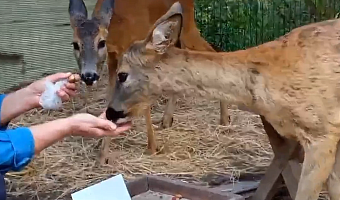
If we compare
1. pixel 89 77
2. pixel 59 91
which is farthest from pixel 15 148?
pixel 89 77

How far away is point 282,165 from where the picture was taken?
15.8ft

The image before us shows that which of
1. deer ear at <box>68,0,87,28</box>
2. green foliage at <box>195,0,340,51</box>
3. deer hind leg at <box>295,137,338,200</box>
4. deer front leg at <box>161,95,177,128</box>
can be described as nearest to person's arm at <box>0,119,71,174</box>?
deer hind leg at <box>295,137,338,200</box>

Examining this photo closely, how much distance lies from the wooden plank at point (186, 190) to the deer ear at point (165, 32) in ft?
2.89

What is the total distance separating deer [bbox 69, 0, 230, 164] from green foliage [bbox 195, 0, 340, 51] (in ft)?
9.14

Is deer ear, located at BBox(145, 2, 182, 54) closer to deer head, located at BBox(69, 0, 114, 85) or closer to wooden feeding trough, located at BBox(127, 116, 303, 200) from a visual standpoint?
wooden feeding trough, located at BBox(127, 116, 303, 200)

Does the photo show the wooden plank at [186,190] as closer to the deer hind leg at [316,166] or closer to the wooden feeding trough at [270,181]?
the wooden feeding trough at [270,181]

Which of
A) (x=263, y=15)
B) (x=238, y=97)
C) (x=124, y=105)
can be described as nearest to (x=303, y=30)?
(x=238, y=97)

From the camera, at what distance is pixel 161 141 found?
6652 mm

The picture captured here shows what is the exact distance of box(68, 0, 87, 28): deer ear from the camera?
6.47 metres

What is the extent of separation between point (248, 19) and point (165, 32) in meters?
6.11

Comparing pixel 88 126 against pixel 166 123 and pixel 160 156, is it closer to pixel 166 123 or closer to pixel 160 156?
pixel 160 156

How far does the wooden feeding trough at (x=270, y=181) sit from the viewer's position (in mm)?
4410

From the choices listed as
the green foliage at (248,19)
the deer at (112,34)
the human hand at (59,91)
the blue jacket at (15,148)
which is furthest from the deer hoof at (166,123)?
the blue jacket at (15,148)

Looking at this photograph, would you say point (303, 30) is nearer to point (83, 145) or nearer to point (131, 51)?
point (131, 51)
